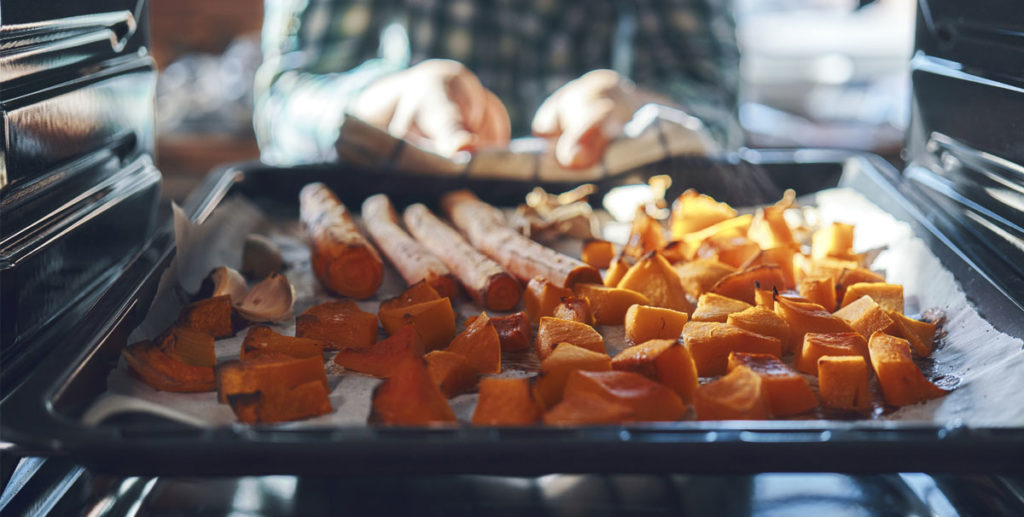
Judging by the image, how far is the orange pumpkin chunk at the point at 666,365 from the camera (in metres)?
0.75

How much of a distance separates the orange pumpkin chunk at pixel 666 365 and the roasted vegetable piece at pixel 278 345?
32 centimetres

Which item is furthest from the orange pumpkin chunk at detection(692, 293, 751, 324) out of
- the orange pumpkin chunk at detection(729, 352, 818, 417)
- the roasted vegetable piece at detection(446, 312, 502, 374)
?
the roasted vegetable piece at detection(446, 312, 502, 374)

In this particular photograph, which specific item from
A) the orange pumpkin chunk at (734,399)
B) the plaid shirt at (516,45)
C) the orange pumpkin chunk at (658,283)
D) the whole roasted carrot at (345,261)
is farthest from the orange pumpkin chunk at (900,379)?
the plaid shirt at (516,45)

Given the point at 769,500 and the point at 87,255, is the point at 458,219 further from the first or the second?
the point at 769,500

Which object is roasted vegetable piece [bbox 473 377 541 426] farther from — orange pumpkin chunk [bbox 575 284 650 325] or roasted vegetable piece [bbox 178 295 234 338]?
roasted vegetable piece [bbox 178 295 234 338]

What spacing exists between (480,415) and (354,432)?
0.16 m

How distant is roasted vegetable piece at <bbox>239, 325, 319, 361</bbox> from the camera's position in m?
0.84

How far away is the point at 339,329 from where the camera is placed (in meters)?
0.90

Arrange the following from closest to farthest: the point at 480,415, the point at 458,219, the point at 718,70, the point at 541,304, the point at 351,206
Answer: the point at 480,415 → the point at 541,304 → the point at 458,219 → the point at 351,206 → the point at 718,70

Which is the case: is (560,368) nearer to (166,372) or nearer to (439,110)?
(166,372)

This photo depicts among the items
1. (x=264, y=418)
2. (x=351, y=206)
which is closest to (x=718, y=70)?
(x=351, y=206)

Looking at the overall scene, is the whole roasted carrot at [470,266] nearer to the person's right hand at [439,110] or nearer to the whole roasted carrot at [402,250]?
the whole roasted carrot at [402,250]

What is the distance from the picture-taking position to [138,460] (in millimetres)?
569

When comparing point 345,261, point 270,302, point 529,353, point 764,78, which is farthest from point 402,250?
point 764,78
